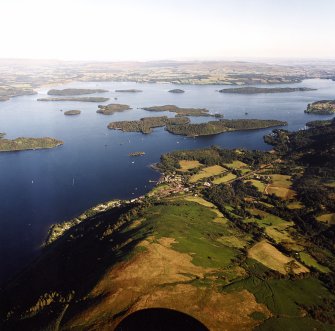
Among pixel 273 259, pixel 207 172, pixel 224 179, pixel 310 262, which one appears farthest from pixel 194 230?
pixel 207 172

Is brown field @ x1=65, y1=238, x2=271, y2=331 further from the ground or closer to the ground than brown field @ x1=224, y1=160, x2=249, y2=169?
further from the ground

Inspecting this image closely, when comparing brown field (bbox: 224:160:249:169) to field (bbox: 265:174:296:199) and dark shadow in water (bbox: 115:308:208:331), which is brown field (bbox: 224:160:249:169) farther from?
dark shadow in water (bbox: 115:308:208:331)

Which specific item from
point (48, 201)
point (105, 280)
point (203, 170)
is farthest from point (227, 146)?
point (105, 280)

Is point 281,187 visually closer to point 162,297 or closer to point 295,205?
point 295,205

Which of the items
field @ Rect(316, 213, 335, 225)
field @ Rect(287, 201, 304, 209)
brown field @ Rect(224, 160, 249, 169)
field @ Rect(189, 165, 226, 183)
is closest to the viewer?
field @ Rect(316, 213, 335, 225)

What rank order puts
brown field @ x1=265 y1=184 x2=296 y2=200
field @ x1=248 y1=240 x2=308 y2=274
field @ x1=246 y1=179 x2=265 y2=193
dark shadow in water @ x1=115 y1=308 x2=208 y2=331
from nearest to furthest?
dark shadow in water @ x1=115 y1=308 x2=208 y2=331
field @ x1=248 y1=240 x2=308 y2=274
brown field @ x1=265 y1=184 x2=296 y2=200
field @ x1=246 y1=179 x2=265 y2=193

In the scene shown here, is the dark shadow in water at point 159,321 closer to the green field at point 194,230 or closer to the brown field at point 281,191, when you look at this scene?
the green field at point 194,230

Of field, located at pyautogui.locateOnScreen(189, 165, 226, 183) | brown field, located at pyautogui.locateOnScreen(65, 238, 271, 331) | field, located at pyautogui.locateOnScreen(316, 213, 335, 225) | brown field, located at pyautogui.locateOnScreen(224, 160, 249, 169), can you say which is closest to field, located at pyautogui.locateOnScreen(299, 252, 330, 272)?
field, located at pyautogui.locateOnScreen(316, 213, 335, 225)
